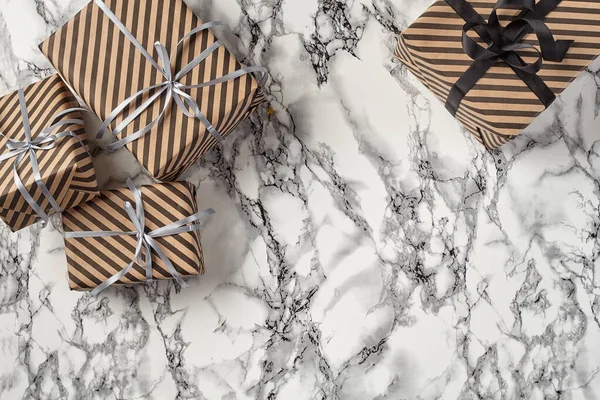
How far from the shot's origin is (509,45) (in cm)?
116

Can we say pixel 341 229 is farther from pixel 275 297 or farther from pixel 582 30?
pixel 582 30

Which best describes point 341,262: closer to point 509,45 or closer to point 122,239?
point 122,239

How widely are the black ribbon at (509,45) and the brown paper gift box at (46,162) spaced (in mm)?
794

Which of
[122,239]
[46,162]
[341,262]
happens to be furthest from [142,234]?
[341,262]

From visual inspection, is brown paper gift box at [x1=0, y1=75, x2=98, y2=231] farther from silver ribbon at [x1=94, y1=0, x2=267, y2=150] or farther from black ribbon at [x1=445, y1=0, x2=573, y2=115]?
black ribbon at [x1=445, y1=0, x2=573, y2=115]

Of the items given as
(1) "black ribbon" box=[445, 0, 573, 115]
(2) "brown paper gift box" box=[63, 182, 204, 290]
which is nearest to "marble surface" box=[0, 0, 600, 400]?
(2) "brown paper gift box" box=[63, 182, 204, 290]

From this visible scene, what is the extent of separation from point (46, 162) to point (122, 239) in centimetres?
22

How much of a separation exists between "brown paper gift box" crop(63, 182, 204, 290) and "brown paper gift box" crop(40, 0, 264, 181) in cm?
7

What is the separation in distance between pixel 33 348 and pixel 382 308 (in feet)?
2.77

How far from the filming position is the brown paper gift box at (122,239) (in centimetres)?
130

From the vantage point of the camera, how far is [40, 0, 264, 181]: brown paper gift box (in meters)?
1.25

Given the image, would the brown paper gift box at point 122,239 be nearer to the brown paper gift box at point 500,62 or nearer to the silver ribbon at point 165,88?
the silver ribbon at point 165,88

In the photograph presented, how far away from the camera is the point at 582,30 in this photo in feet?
3.77

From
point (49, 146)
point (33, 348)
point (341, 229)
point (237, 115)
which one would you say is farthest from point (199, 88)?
point (33, 348)
